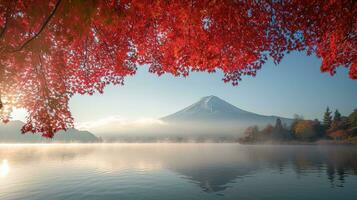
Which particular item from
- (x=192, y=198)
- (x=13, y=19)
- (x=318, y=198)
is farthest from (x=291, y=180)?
(x=13, y=19)

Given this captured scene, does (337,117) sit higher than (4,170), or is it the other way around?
(337,117)

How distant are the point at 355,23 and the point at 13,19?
13176mm

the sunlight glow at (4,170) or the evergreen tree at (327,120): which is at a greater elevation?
the evergreen tree at (327,120)

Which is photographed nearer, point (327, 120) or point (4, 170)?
point (4, 170)

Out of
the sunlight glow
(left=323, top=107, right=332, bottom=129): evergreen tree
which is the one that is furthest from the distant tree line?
the sunlight glow

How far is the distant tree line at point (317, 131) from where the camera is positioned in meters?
135

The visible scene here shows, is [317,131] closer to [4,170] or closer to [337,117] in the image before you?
[337,117]

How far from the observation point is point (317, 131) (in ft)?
504

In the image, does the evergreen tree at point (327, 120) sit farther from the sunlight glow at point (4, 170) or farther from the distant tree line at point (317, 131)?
the sunlight glow at point (4, 170)

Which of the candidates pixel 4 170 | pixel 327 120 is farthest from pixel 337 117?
pixel 4 170

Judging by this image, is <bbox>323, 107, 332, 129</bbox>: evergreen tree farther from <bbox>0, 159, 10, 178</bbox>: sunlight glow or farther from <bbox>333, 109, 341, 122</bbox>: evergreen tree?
<bbox>0, 159, 10, 178</bbox>: sunlight glow

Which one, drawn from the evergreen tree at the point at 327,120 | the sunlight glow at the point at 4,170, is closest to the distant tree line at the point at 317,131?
the evergreen tree at the point at 327,120

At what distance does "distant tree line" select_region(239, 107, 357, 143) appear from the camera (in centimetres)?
13500

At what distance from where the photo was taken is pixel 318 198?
28.9 meters
